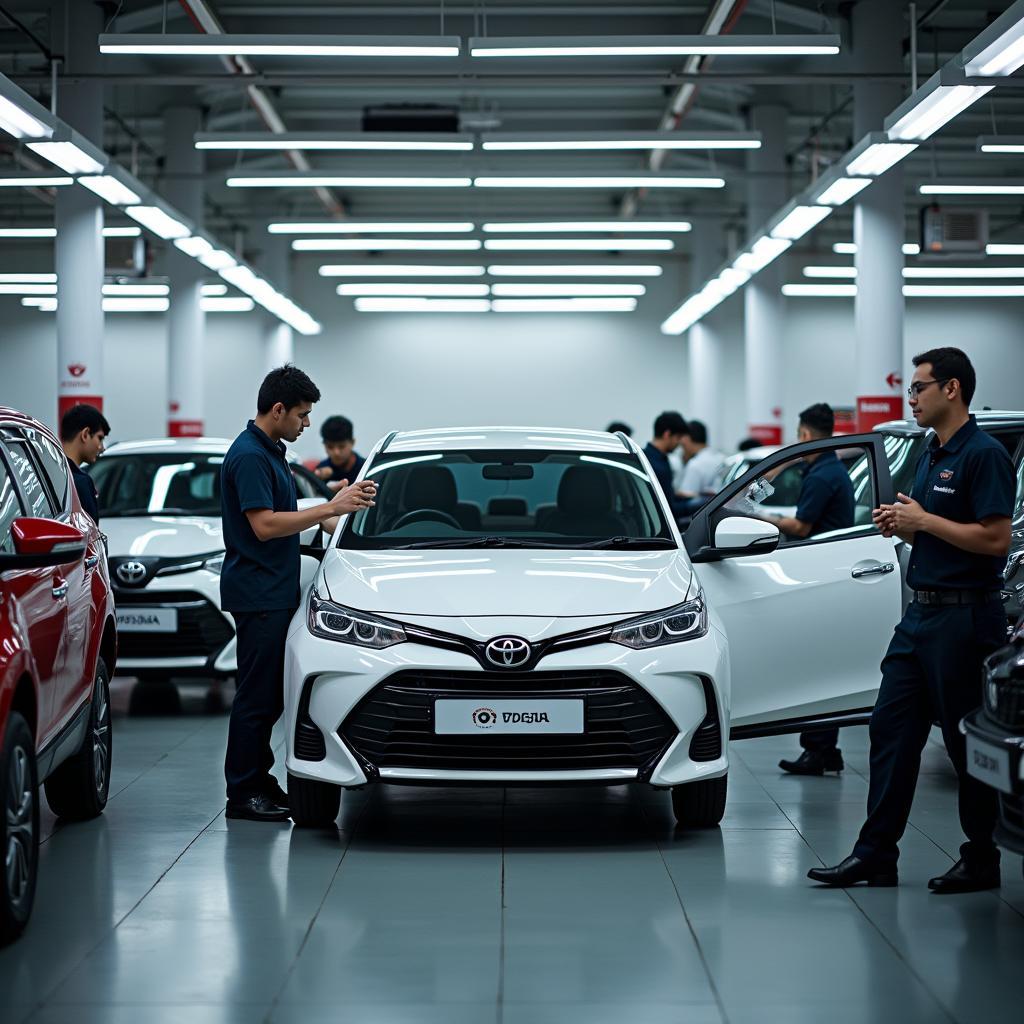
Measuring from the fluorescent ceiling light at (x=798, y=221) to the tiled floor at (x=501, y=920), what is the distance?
7.67 meters

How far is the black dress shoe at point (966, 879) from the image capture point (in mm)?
4297

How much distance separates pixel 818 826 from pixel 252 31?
443 inches

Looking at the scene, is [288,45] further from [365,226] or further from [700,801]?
[365,226]

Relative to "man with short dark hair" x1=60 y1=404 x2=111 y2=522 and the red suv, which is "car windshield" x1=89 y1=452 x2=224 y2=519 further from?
the red suv

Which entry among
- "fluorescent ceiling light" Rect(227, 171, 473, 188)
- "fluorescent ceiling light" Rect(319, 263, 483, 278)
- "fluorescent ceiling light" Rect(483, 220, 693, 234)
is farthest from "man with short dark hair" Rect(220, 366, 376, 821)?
"fluorescent ceiling light" Rect(319, 263, 483, 278)

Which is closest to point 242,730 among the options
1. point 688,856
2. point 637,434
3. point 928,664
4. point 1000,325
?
point 688,856

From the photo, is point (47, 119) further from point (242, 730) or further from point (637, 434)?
point (637, 434)

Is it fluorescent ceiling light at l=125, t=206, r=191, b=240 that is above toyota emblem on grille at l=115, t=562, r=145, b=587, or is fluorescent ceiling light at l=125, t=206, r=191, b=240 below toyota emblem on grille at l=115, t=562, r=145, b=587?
above

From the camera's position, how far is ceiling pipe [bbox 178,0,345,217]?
36.5 ft

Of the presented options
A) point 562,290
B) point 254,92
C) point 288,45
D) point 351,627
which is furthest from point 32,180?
point 562,290

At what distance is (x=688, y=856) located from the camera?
4.73 metres

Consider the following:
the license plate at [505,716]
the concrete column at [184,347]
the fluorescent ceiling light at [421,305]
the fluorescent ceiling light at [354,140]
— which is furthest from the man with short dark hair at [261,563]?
the fluorescent ceiling light at [421,305]

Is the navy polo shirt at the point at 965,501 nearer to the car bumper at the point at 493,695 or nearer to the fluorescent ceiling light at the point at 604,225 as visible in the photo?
the car bumper at the point at 493,695

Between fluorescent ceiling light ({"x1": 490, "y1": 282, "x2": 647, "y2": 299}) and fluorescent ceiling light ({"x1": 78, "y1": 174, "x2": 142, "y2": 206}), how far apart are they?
11404 mm
